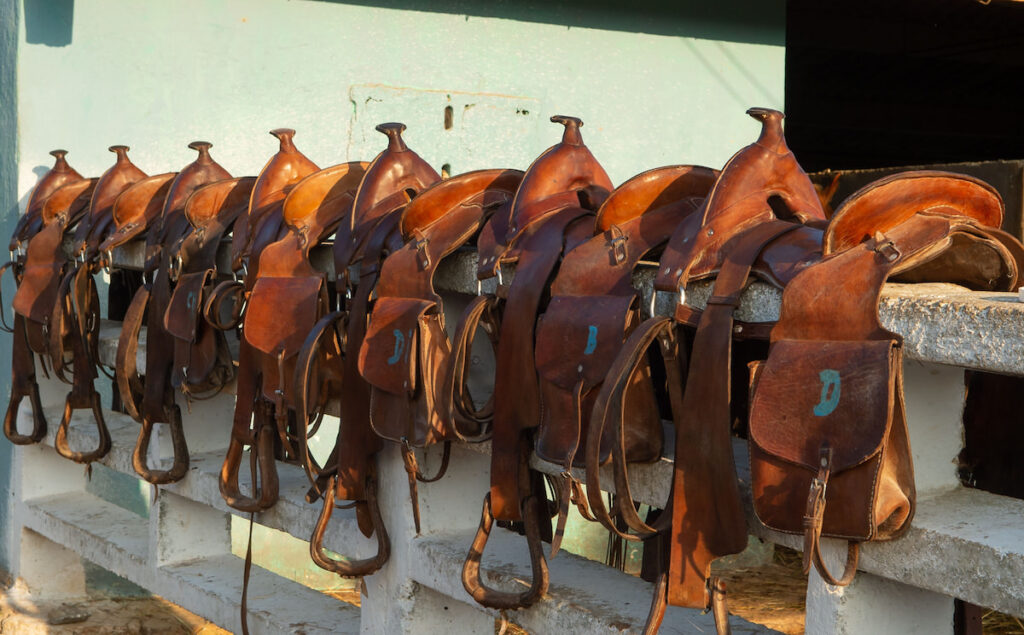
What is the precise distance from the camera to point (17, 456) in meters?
4.51

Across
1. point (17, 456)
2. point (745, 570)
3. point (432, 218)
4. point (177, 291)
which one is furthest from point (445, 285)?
point (745, 570)

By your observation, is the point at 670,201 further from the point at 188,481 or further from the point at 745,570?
the point at 745,570

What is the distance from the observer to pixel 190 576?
340 cm

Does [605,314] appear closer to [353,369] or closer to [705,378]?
[705,378]

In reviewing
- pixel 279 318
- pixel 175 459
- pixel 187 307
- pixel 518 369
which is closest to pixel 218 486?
pixel 175 459

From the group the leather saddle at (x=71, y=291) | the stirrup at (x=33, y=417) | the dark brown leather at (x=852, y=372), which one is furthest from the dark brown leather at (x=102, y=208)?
the dark brown leather at (x=852, y=372)

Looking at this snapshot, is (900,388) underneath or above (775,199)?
underneath

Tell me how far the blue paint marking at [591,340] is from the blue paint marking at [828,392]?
1.54 ft

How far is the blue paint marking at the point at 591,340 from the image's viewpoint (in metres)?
1.98

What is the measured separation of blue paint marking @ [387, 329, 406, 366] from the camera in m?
2.42

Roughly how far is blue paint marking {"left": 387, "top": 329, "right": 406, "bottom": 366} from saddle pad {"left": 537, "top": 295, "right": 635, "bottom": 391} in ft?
1.39

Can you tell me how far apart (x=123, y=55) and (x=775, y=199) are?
3757 mm

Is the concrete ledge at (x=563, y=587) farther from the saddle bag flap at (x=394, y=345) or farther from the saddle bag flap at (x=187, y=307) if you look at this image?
the saddle bag flap at (x=187, y=307)

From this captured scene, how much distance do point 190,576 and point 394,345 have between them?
137 cm
